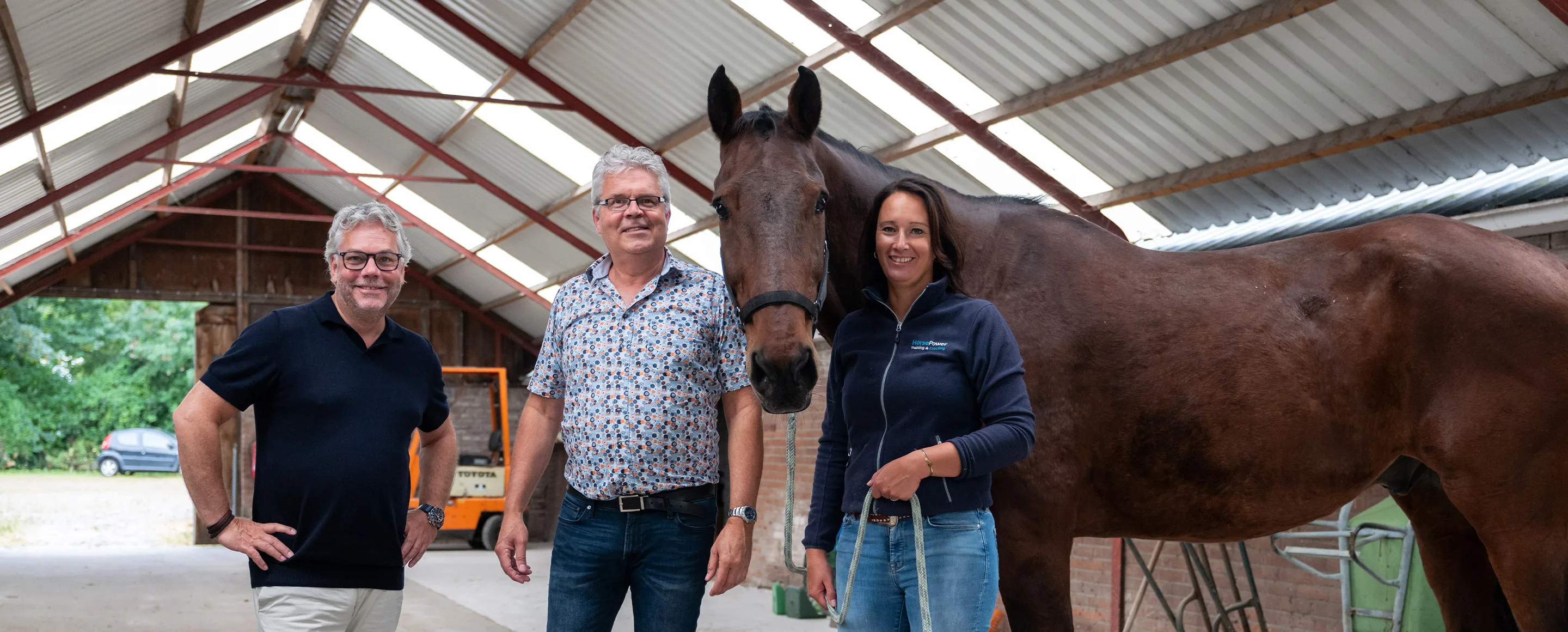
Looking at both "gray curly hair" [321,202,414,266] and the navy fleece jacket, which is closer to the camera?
the navy fleece jacket

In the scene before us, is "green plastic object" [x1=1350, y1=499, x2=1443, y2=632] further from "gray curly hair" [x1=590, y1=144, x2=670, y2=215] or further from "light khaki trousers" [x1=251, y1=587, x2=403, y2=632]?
"light khaki trousers" [x1=251, y1=587, x2=403, y2=632]

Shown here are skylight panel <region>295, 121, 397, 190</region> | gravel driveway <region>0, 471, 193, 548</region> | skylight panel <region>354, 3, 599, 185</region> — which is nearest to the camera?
skylight panel <region>354, 3, 599, 185</region>

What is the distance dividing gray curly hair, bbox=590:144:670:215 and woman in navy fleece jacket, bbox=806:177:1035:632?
456mm

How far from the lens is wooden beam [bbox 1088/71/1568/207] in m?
5.26

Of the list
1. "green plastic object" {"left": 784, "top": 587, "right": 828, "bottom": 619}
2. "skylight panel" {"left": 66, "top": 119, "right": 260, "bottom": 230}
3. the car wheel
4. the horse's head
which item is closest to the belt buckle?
the horse's head

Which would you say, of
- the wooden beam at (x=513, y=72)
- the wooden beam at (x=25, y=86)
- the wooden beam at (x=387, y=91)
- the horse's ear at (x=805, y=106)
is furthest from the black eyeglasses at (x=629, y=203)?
the wooden beam at (x=387, y=91)

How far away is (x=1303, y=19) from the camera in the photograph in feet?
19.2

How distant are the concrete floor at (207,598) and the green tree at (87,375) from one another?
1640 cm

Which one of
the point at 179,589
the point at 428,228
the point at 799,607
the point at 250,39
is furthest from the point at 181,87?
the point at 799,607

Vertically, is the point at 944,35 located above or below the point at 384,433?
above

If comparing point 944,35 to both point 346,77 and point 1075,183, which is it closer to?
point 1075,183

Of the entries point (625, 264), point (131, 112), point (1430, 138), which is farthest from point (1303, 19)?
point (131, 112)

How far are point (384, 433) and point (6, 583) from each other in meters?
10.4

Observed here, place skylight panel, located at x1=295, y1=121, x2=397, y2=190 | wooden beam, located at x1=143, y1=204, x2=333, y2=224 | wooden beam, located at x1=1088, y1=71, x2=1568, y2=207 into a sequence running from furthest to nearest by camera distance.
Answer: skylight panel, located at x1=295, y1=121, x2=397, y2=190 → wooden beam, located at x1=143, y1=204, x2=333, y2=224 → wooden beam, located at x1=1088, y1=71, x2=1568, y2=207
